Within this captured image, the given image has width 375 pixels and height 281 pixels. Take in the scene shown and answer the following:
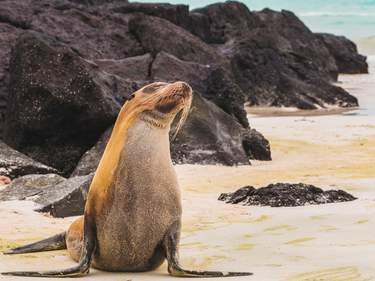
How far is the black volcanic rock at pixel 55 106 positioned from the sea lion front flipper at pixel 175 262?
244 inches

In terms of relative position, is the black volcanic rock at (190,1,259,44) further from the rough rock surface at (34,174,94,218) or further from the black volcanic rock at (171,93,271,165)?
the rough rock surface at (34,174,94,218)

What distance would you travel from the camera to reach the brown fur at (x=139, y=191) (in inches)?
191

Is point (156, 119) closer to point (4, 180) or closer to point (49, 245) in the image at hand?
point (49, 245)

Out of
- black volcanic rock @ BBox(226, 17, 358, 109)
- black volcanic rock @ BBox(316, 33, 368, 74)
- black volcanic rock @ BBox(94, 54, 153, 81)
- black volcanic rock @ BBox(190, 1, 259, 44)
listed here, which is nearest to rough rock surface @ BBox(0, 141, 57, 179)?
black volcanic rock @ BBox(94, 54, 153, 81)

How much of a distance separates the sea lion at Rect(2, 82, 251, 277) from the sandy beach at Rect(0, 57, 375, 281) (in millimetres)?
122

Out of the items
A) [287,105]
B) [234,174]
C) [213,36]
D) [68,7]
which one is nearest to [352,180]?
[234,174]

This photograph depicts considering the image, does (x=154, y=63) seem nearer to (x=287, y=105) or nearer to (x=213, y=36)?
(x=287, y=105)

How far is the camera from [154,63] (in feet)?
52.3

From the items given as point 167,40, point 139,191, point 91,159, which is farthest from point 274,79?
point 139,191

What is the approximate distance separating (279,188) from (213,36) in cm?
2480

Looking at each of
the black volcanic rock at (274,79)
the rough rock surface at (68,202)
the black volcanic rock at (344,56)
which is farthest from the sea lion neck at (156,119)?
the black volcanic rock at (344,56)

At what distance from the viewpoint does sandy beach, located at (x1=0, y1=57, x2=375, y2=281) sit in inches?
197

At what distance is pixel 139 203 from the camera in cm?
485

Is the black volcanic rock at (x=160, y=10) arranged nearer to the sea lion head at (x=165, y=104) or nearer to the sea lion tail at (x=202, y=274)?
the sea lion head at (x=165, y=104)
